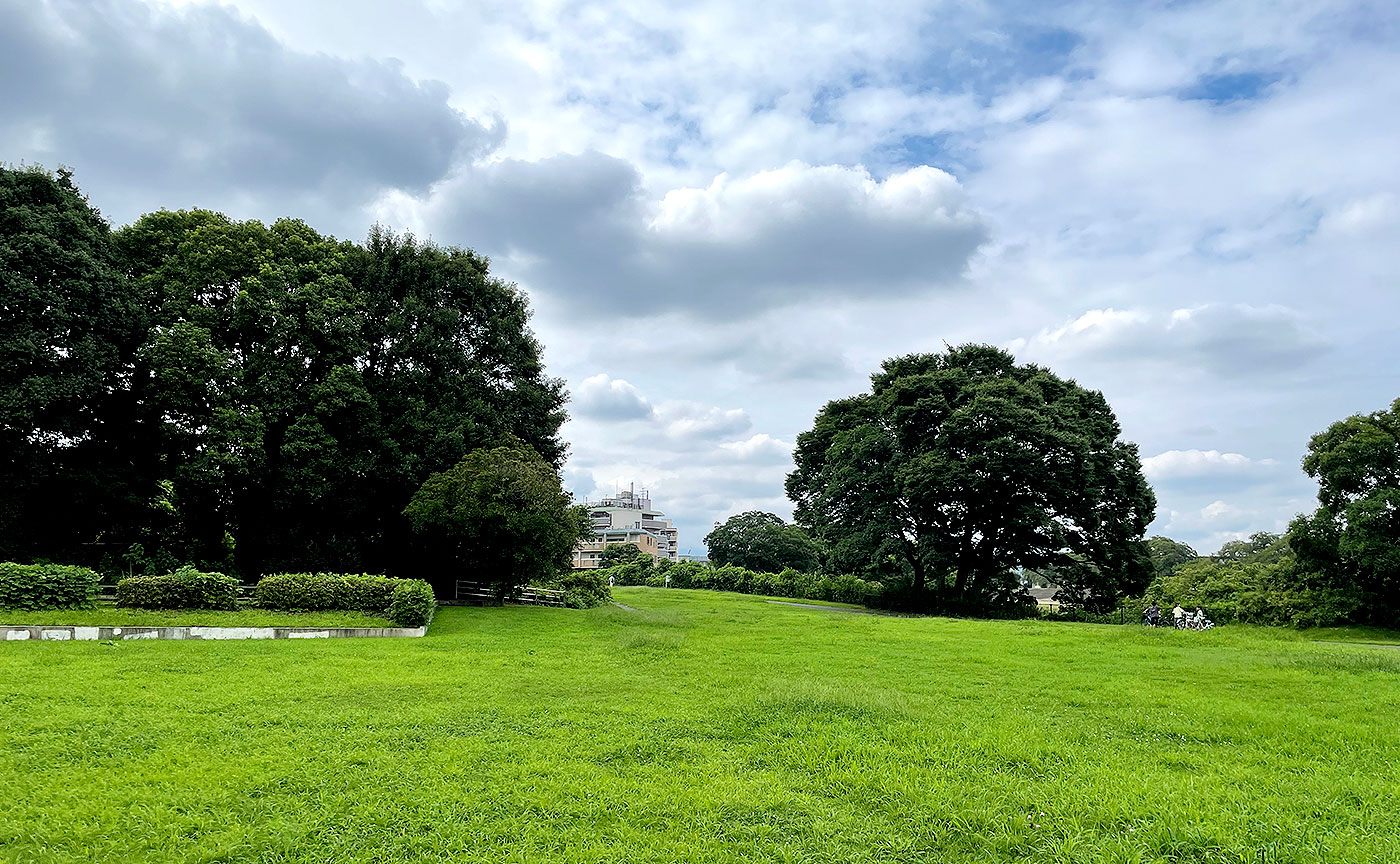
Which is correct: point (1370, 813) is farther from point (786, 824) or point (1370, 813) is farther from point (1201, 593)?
point (1201, 593)

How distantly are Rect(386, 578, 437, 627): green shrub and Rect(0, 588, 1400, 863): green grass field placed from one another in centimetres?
447

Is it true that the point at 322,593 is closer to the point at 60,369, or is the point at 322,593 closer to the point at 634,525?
the point at 60,369

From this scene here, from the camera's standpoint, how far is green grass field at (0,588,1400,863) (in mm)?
4371

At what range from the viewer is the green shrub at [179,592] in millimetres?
15328

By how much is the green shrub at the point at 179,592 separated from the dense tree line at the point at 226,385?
17.6ft

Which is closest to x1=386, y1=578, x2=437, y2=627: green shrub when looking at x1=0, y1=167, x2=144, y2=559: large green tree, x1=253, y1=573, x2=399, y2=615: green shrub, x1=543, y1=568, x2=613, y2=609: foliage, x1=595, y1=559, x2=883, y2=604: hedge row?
x1=253, y1=573, x2=399, y2=615: green shrub

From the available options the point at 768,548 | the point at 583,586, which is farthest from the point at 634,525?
the point at 583,586

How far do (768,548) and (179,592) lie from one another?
50960 mm

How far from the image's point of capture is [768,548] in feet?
208

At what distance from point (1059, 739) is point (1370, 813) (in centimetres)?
216

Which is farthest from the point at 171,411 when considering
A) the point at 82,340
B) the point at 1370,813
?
the point at 1370,813

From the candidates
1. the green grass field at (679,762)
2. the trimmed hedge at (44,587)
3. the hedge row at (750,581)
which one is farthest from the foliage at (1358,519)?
the trimmed hedge at (44,587)

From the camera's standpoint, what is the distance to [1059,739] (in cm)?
663

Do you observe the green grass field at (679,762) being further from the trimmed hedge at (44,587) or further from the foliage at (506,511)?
the foliage at (506,511)
